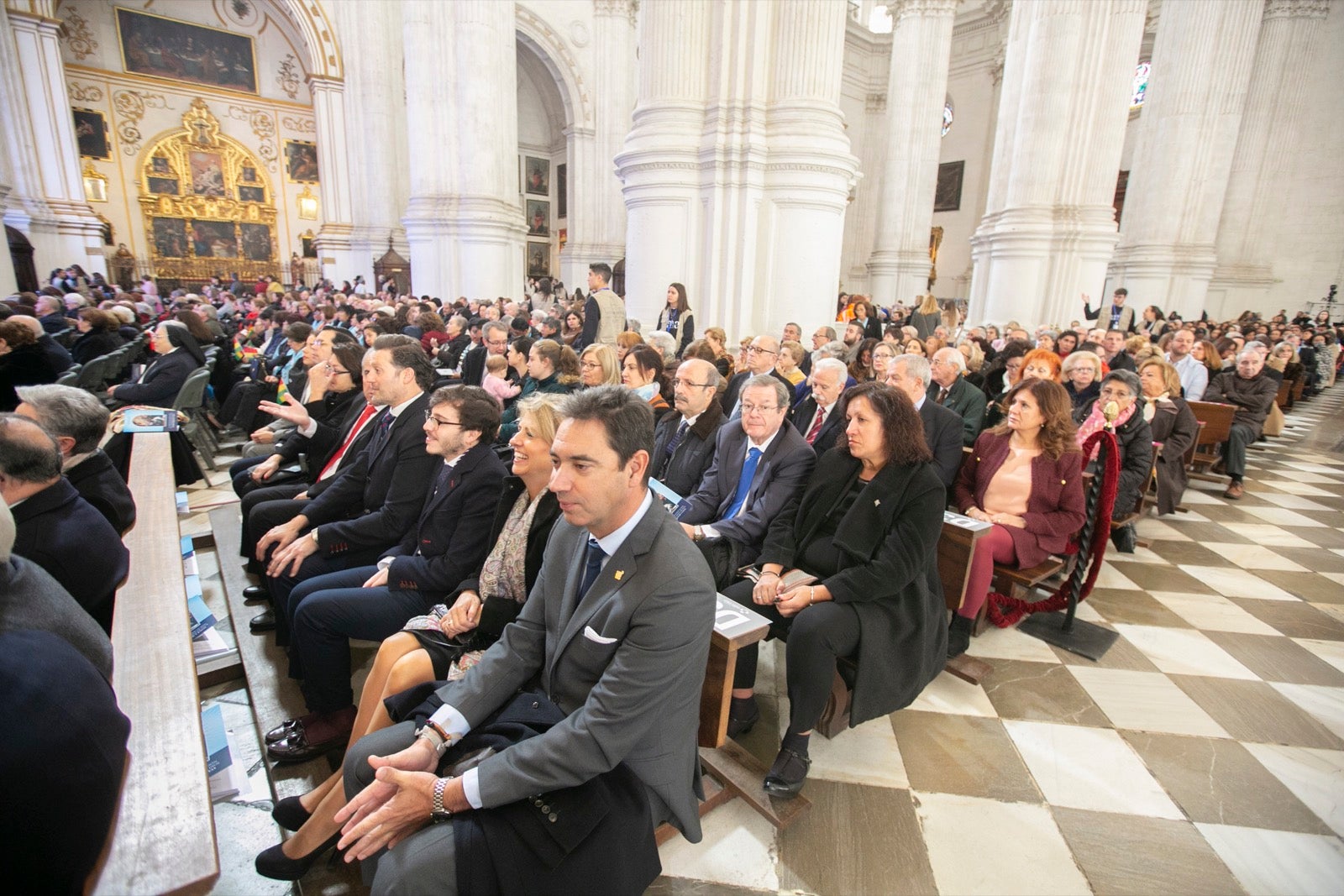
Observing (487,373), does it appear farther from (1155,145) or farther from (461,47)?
(1155,145)

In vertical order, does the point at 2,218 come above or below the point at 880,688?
above

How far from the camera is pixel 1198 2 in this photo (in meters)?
12.1

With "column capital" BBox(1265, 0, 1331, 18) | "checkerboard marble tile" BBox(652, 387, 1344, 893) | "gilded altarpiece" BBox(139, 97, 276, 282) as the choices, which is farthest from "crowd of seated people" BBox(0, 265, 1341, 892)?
"gilded altarpiece" BBox(139, 97, 276, 282)

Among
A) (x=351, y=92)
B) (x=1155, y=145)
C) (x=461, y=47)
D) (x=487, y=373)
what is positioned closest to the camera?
(x=487, y=373)

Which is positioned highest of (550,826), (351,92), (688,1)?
(351,92)

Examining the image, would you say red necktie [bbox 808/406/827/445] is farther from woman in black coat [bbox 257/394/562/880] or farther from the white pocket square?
the white pocket square

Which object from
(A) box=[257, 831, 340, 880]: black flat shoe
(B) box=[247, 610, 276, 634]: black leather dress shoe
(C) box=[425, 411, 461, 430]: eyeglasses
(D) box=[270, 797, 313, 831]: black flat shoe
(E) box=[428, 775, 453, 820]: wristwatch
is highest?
(C) box=[425, 411, 461, 430]: eyeglasses

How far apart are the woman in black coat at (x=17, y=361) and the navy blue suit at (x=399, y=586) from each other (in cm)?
444

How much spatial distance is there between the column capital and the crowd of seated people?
17.1m

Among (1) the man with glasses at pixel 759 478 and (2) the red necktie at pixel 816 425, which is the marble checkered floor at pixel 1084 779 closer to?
(1) the man with glasses at pixel 759 478

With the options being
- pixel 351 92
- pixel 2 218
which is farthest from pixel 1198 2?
pixel 2 218

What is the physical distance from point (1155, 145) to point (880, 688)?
16.0 meters

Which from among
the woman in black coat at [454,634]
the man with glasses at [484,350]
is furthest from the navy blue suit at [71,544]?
the man with glasses at [484,350]

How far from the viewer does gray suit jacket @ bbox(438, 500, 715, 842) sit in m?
1.42
